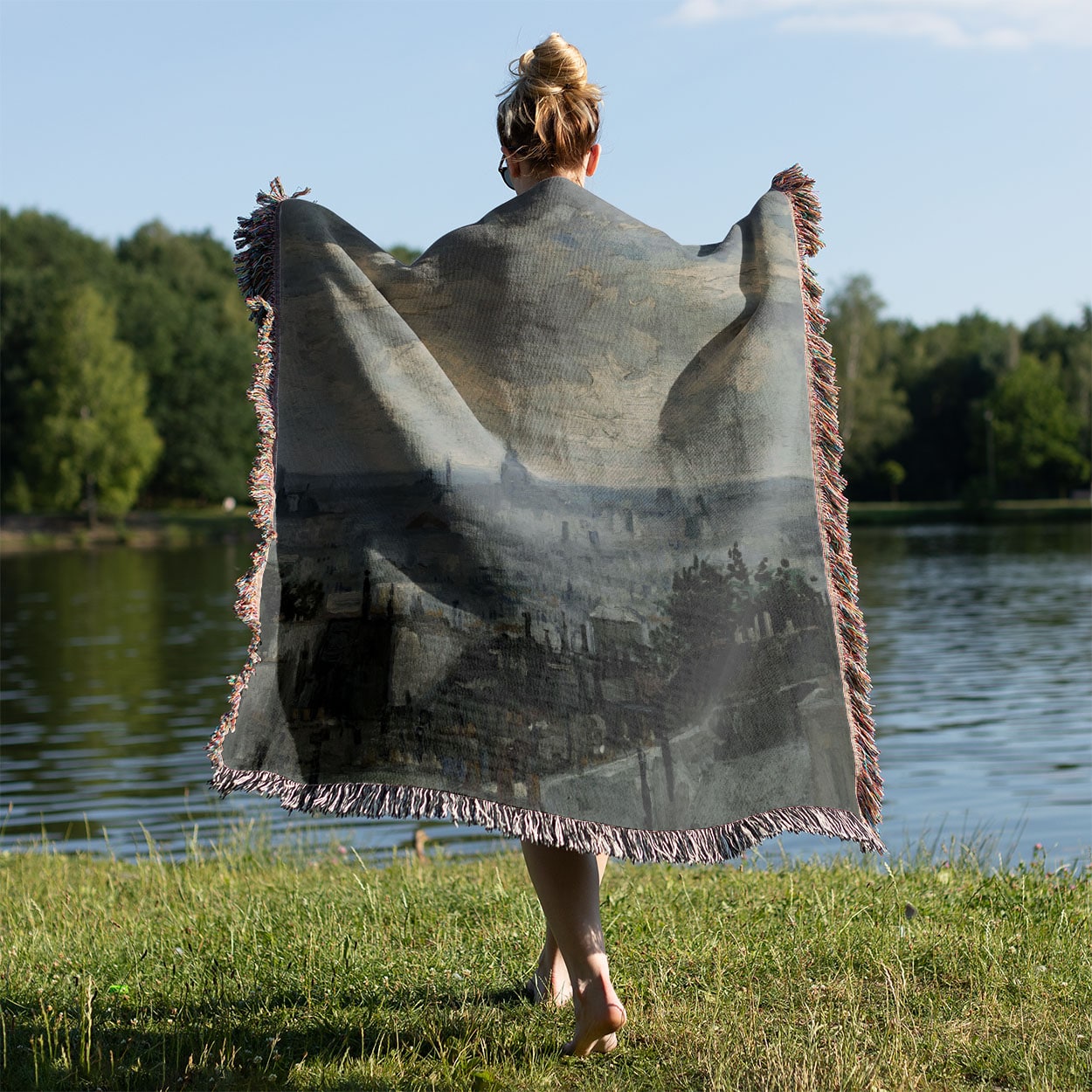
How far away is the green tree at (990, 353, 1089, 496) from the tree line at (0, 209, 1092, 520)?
9 centimetres

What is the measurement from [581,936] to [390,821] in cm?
592

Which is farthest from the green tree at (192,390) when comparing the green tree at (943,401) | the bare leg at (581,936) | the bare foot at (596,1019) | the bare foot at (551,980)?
the bare foot at (596,1019)

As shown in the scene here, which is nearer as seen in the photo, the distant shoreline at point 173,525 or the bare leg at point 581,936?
the bare leg at point 581,936

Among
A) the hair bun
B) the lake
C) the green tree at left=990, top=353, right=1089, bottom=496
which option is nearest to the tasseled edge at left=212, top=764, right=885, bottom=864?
the hair bun

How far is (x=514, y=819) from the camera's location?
9.16 ft

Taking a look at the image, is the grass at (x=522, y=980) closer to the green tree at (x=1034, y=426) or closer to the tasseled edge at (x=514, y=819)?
the tasseled edge at (x=514, y=819)

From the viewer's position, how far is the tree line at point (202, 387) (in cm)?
4912

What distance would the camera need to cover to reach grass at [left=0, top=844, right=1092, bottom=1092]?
2730mm

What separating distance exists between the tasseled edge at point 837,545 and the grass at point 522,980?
0.52m

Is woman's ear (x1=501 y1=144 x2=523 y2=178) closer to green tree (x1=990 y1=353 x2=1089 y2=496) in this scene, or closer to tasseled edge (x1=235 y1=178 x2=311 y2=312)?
tasseled edge (x1=235 y1=178 x2=311 y2=312)

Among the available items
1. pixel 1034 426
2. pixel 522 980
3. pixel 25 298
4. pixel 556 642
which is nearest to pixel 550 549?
pixel 556 642

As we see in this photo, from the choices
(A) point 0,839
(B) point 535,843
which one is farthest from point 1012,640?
(B) point 535,843

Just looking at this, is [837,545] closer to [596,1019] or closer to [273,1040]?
[596,1019]

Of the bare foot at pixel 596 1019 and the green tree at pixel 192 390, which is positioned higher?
the green tree at pixel 192 390
